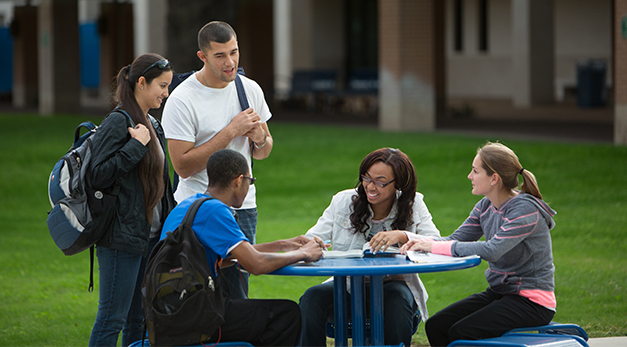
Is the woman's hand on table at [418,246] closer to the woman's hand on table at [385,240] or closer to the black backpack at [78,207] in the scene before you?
the woman's hand on table at [385,240]

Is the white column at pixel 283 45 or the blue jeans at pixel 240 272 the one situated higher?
the white column at pixel 283 45

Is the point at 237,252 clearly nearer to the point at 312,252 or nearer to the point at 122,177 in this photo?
the point at 312,252

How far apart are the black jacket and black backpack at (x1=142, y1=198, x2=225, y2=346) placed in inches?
21.5

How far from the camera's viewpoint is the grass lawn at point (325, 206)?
6898mm

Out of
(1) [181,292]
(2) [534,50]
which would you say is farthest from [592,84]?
(1) [181,292]

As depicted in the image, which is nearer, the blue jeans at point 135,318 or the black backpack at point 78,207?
the black backpack at point 78,207

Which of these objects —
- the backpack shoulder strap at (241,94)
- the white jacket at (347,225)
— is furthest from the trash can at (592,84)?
the backpack shoulder strap at (241,94)

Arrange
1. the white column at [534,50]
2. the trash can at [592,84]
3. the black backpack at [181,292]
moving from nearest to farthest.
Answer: the black backpack at [181,292], the trash can at [592,84], the white column at [534,50]

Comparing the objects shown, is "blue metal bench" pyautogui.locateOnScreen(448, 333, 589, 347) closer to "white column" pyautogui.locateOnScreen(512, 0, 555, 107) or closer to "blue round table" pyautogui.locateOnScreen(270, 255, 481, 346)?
"blue round table" pyautogui.locateOnScreen(270, 255, 481, 346)

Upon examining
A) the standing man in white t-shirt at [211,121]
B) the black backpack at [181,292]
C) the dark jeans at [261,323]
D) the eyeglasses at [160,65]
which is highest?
the eyeglasses at [160,65]

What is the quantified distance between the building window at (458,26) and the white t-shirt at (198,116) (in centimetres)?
3145

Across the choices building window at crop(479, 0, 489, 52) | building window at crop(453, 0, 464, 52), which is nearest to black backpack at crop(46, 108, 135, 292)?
building window at crop(479, 0, 489, 52)

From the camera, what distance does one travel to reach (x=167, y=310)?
12.7 ft

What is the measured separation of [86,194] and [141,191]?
0.97 ft
